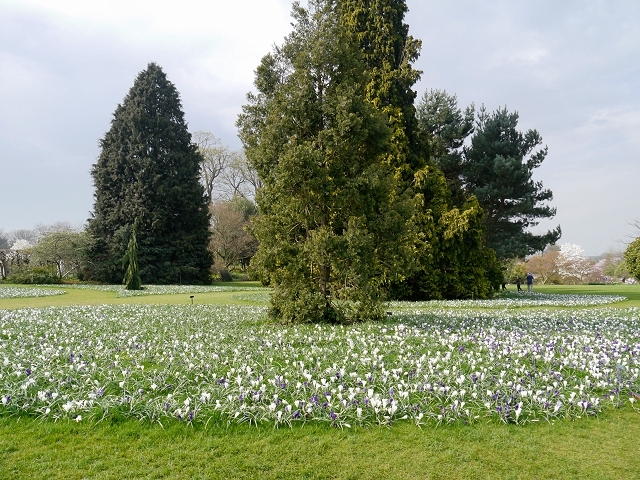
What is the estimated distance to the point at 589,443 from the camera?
3656 mm

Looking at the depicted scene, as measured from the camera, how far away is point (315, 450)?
11.2ft

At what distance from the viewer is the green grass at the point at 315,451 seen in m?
3.13

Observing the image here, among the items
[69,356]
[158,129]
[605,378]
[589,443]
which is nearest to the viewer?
[589,443]

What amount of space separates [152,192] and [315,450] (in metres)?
35.2

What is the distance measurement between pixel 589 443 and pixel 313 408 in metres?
2.52

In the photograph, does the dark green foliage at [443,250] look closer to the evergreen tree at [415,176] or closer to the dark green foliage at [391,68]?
the evergreen tree at [415,176]

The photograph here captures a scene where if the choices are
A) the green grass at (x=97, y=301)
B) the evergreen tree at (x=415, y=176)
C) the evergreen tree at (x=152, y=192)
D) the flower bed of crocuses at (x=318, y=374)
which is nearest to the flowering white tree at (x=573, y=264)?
the evergreen tree at (x=415, y=176)

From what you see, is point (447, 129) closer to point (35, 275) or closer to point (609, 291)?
point (609, 291)

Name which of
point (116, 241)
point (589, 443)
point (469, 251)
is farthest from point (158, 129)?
point (589, 443)

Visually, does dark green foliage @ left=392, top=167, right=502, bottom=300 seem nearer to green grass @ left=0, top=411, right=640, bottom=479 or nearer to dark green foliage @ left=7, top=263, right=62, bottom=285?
green grass @ left=0, top=411, right=640, bottom=479

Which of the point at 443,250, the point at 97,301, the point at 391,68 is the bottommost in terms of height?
the point at 97,301

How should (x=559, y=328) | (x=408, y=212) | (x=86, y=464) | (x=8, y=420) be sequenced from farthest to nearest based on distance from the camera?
1. (x=408, y=212)
2. (x=559, y=328)
3. (x=8, y=420)
4. (x=86, y=464)

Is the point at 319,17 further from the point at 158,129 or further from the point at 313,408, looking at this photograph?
the point at 158,129

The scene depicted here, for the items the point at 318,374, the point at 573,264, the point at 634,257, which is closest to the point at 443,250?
the point at 318,374
